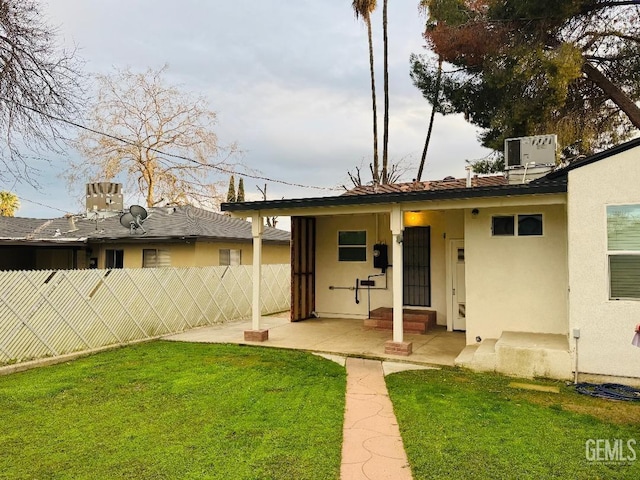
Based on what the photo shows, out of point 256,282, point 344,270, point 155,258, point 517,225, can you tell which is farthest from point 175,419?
point 155,258

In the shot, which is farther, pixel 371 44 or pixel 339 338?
pixel 371 44

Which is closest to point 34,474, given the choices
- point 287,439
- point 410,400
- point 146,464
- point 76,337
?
point 146,464

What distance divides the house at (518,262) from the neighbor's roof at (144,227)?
365 cm

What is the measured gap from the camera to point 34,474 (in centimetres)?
361

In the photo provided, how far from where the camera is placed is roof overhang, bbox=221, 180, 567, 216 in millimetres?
6688

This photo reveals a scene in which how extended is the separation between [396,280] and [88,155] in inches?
812

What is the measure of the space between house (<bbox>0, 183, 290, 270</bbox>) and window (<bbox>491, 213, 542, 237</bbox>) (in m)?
8.10

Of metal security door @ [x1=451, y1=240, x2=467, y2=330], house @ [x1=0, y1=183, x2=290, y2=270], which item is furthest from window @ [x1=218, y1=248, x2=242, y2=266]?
metal security door @ [x1=451, y1=240, x2=467, y2=330]

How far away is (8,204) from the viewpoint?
33406 millimetres

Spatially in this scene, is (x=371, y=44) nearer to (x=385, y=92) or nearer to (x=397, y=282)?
(x=385, y=92)

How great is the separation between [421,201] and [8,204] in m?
36.4

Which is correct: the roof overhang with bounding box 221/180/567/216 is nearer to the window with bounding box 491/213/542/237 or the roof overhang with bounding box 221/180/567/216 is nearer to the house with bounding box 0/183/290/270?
the window with bounding box 491/213/542/237

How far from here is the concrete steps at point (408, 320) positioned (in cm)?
992

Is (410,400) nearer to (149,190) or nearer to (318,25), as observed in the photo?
(318,25)
